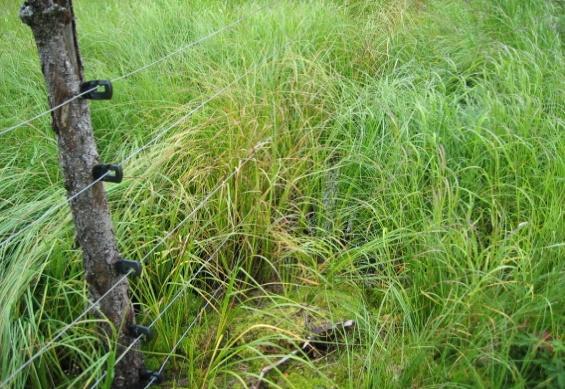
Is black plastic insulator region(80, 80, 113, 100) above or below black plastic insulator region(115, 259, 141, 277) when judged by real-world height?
above

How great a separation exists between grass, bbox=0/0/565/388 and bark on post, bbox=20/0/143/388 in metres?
0.12

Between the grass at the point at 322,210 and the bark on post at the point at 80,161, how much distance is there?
0.38 feet

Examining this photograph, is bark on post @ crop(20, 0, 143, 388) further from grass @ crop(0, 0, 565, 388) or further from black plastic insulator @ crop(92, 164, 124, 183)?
grass @ crop(0, 0, 565, 388)

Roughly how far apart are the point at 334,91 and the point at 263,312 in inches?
63.6

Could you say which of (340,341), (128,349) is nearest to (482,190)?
(340,341)

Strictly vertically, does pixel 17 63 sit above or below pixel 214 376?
above

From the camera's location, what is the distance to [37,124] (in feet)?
10.3

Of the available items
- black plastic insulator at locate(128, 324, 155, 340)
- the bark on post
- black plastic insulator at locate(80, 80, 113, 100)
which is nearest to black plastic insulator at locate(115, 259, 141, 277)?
the bark on post

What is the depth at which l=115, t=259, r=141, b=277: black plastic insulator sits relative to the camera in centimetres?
172

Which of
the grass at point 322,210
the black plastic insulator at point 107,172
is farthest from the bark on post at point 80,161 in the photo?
the grass at point 322,210

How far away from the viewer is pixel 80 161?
5.41 ft

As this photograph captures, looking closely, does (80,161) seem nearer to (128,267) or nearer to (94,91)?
(94,91)

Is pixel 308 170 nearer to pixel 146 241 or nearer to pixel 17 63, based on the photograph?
pixel 146 241

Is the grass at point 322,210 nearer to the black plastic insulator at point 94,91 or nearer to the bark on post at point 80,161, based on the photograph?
the bark on post at point 80,161
